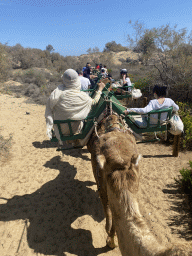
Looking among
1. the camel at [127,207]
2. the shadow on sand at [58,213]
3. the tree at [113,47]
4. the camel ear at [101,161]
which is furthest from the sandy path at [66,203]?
the tree at [113,47]

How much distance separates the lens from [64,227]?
126 inches

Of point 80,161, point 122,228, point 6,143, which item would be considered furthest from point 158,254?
point 6,143

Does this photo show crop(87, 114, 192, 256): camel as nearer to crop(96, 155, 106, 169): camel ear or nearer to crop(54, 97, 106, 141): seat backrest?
crop(96, 155, 106, 169): camel ear

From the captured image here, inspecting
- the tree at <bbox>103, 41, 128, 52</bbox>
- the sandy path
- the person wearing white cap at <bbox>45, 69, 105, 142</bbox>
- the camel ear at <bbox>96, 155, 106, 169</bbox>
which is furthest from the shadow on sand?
the tree at <bbox>103, 41, 128, 52</bbox>

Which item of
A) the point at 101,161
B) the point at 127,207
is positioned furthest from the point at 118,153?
the point at 127,207

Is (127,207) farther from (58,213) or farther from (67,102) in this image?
(58,213)

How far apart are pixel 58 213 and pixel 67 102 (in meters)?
2.43

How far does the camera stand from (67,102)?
9.58ft

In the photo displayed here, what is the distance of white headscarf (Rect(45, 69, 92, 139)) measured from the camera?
2.91 meters

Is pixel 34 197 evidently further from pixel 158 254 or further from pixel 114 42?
pixel 114 42

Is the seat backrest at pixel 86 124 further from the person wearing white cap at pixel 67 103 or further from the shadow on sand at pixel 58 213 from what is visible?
the shadow on sand at pixel 58 213

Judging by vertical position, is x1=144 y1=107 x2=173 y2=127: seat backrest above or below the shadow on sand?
above

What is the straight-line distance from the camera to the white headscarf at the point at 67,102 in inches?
114

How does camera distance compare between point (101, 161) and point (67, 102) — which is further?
point (67, 102)
